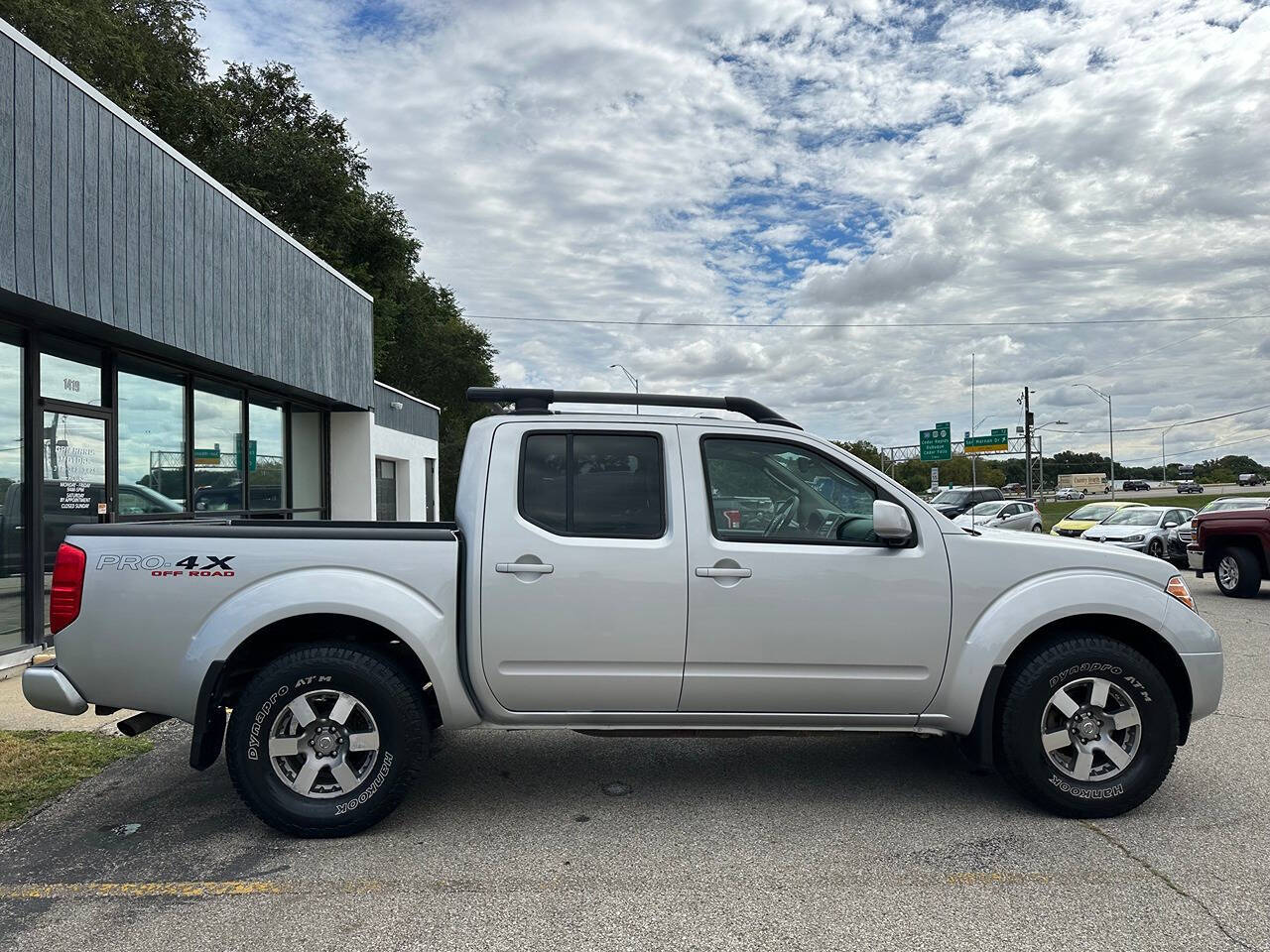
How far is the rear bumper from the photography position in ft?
13.5

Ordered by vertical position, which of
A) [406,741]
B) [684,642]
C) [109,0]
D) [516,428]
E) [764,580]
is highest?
[109,0]

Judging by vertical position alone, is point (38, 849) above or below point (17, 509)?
below

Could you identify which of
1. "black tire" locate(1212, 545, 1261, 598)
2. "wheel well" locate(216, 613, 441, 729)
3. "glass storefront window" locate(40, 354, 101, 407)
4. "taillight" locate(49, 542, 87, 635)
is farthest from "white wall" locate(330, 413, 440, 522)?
"black tire" locate(1212, 545, 1261, 598)

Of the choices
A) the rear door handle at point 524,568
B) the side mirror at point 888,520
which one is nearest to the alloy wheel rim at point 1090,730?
the side mirror at point 888,520

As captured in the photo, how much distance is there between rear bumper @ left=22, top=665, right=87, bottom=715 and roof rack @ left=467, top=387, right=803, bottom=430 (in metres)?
2.22

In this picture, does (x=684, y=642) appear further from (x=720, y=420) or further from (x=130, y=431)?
(x=130, y=431)

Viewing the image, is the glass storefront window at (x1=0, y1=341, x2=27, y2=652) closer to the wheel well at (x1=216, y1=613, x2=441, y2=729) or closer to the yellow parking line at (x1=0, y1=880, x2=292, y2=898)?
the wheel well at (x1=216, y1=613, x2=441, y2=729)

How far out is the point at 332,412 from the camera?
17141 millimetres

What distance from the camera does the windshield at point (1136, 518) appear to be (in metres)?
21.5

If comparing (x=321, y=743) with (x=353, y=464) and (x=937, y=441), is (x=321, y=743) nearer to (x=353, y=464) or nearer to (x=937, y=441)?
(x=353, y=464)

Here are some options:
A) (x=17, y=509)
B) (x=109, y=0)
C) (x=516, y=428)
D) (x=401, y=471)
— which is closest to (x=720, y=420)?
(x=516, y=428)

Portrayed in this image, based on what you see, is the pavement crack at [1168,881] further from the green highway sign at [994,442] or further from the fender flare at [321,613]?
the green highway sign at [994,442]

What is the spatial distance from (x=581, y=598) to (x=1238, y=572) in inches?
498

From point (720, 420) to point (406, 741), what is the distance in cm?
208
